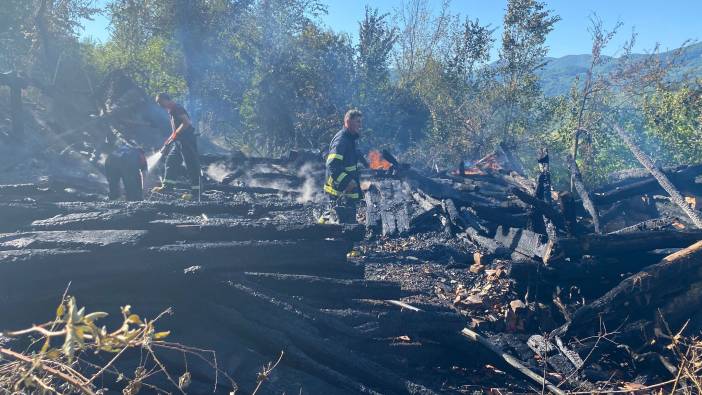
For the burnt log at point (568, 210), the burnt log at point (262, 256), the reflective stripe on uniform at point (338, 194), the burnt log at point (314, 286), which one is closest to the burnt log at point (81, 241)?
the burnt log at point (262, 256)

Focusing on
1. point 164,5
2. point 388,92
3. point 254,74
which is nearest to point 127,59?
point 164,5

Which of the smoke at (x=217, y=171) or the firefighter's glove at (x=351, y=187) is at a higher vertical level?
the smoke at (x=217, y=171)

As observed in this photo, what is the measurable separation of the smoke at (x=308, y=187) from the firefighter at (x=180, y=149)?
2654mm

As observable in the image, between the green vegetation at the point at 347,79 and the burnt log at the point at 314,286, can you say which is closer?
the burnt log at the point at 314,286

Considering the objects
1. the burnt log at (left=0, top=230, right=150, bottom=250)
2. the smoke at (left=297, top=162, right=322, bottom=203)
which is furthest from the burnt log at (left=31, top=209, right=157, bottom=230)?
the smoke at (left=297, top=162, right=322, bottom=203)

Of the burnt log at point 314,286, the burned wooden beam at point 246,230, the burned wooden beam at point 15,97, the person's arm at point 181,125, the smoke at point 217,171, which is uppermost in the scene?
the burned wooden beam at point 15,97

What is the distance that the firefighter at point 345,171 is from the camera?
874 cm

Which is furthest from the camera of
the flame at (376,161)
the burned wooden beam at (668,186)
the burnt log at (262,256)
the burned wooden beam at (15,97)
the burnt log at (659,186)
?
the flame at (376,161)

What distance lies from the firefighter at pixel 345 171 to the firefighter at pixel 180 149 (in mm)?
3503

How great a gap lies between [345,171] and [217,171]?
19.1 ft

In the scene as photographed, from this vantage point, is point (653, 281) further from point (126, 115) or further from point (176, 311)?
point (126, 115)

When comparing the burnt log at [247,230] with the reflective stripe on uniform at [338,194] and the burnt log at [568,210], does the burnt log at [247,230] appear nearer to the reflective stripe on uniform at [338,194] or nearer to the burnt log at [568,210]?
the burnt log at [568,210]

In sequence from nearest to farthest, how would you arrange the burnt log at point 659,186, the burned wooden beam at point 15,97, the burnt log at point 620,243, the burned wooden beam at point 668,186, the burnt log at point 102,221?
the burnt log at point 102,221, the burnt log at point 620,243, the burned wooden beam at point 668,186, the burnt log at point 659,186, the burned wooden beam at point 15,97

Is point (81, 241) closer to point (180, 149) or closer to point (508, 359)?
point (508, 359)
